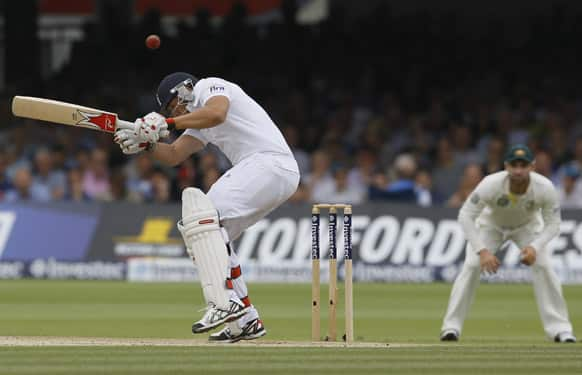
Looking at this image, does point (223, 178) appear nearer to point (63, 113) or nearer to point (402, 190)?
point (63, 113)

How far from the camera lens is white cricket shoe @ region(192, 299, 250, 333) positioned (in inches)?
274

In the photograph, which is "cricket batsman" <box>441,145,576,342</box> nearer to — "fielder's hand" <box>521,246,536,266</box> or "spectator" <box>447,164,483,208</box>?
"fielder's hand" <box>521,246,536,266</box>

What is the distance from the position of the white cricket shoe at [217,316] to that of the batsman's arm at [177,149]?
1.02m

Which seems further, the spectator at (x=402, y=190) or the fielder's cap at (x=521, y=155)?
the spectator at (x=402, y=190)

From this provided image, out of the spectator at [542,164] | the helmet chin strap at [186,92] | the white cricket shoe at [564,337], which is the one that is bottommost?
the white cricket shoe at [564,337]

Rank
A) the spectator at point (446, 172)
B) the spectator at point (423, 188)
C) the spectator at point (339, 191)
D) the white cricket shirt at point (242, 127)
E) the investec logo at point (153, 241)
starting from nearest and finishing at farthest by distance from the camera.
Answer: the white cricket shirt at point (242, 127)
the investec logo at point (153, 241)
the spectator at point (423, 188)
the spectator at point (339, 191)
the spectator at point (446, 172)

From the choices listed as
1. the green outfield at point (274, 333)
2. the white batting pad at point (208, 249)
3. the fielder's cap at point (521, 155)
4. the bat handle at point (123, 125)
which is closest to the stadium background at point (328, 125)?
the green outfield at point (274, 333)

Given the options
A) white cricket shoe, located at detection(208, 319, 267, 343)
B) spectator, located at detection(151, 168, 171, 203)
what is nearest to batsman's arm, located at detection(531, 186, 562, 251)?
white cricket shoe, located at detection(208, 319, 267, 343)

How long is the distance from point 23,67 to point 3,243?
5.84 metres

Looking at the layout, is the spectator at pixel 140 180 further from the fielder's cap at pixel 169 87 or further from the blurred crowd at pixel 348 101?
the fielder's cap at pixel 169 87

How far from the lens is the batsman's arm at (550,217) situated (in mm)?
8648

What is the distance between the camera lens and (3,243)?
1523 centimetres

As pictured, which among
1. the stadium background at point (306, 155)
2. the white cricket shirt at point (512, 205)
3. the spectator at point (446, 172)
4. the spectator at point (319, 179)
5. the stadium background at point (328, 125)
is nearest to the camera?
the white cricket shirt at point (512, 205)
